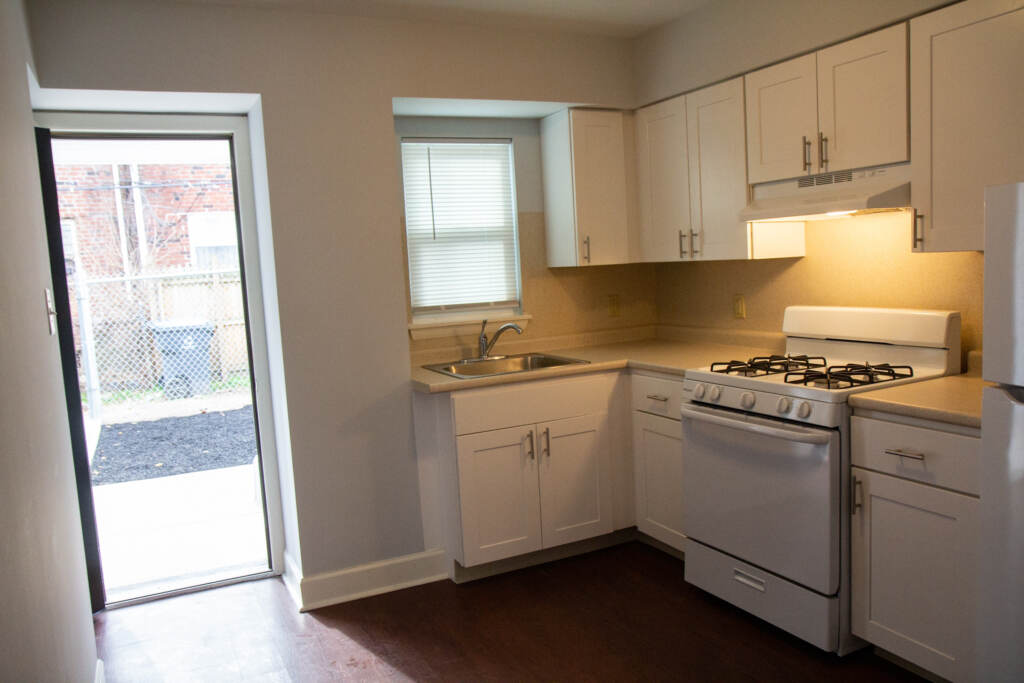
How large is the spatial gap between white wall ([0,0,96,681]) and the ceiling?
1128mm

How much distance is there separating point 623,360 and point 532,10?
1.58 metres

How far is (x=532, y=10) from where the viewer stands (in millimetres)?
3285

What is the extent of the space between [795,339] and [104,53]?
2.98 m

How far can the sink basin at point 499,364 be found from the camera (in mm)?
3732

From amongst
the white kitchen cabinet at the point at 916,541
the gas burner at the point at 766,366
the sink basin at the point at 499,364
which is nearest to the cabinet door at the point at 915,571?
the white kitchen cabinet at the point at 916,541

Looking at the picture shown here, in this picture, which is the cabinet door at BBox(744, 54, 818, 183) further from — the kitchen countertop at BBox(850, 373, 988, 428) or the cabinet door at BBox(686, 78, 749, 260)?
the kitchen countertop at BBox(850, 373, 988, 428)

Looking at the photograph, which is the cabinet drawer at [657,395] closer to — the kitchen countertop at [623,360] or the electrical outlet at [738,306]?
the kitchen countertop at [623,360]

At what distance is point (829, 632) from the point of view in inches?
100

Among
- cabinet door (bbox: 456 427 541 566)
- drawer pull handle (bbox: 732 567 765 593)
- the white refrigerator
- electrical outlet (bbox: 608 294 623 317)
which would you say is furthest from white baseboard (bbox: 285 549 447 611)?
the white refrigerator

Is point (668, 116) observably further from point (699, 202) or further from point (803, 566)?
point (803, 566)

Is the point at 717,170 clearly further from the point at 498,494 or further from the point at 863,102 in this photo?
the point at 498,494

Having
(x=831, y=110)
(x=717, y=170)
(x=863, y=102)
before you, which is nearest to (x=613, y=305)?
(x=717, y=170)

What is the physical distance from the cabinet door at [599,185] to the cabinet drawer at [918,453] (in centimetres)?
170

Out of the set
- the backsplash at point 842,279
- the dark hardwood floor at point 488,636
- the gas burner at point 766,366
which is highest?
the backsplash at point 842,279
